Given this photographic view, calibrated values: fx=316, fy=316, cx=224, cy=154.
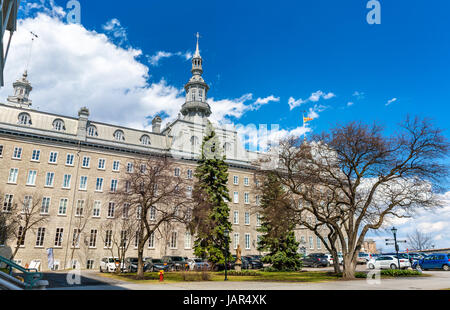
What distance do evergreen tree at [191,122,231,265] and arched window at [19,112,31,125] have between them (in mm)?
24006

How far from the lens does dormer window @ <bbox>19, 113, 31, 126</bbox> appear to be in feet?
137

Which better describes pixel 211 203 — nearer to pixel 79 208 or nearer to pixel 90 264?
pixel 90 264

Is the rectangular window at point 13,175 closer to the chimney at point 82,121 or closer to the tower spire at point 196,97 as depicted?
the chimney at point 82,121

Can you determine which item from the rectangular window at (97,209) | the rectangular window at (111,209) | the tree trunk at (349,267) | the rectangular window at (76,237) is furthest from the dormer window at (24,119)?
the tree trunk at (349,267)

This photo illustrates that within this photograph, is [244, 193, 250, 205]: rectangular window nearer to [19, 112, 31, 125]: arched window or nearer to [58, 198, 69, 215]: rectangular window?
[58, 198, 69, 215]: rectangular window

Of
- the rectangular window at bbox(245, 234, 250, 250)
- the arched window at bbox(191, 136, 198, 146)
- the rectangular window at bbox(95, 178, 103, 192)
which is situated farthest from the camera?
the arched window at bbox(191, 136, 198, 146)

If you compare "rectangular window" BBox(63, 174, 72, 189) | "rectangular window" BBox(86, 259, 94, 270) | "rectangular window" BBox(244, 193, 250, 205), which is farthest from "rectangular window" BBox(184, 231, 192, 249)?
"rectangular window" BBox(63, 174, 72, 189)

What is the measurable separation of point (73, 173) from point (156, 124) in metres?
17.1

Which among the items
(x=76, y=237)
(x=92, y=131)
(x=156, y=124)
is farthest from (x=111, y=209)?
(x=156, y=124)

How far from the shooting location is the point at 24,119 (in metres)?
41.8

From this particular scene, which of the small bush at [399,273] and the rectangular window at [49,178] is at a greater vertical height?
the rectangular window at [49,178]

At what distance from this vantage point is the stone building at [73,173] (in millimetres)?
38875
